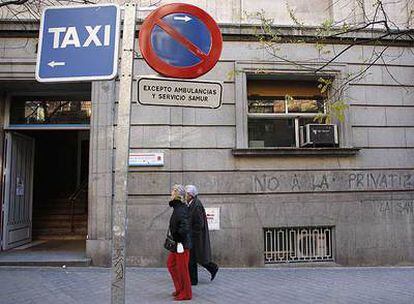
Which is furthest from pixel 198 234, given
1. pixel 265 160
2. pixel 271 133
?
pixel 271 133

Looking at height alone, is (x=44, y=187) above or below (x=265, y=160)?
below

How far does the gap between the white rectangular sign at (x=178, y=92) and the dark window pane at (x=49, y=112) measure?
7575 mm

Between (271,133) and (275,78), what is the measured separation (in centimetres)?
135

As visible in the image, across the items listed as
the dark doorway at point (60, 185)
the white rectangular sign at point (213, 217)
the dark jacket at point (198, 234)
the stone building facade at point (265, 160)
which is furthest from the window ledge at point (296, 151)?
the dark doorway at point (60, 185)

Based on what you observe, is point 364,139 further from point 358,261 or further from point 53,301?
point 53,301

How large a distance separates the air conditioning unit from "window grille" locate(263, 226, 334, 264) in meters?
1.92

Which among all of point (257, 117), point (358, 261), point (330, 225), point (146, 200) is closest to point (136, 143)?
point (146, 200)

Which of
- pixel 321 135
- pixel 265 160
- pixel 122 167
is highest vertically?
pixel 321 135

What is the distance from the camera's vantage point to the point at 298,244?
10.1 m

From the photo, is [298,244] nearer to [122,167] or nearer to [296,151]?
[296,151]

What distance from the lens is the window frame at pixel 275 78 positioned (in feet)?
32.9

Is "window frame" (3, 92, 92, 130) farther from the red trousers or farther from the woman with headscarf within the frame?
the red trousers

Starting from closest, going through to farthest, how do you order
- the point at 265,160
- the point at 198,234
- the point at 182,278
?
the point at 182,278 → the point at 198,234 → the point at 265,160

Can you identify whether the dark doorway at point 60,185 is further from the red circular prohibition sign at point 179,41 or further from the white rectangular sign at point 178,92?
the white rectangular sign at point 178,92
